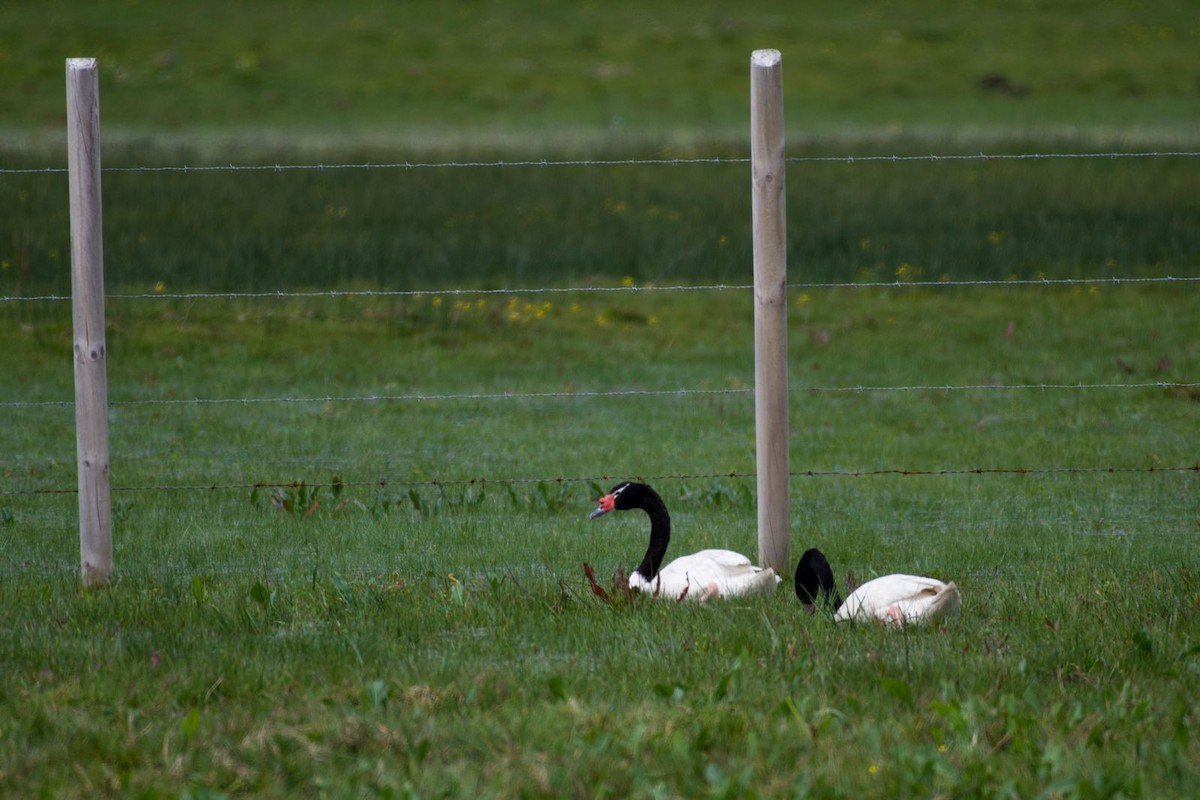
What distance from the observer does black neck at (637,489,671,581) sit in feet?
22.1

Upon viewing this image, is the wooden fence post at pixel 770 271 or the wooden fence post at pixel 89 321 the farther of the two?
the wooden fence post at pixel 770 271

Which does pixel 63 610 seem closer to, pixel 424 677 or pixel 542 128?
pixel 424 677

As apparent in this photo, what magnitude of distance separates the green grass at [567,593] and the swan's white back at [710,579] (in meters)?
0.13

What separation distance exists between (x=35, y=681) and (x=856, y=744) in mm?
3021

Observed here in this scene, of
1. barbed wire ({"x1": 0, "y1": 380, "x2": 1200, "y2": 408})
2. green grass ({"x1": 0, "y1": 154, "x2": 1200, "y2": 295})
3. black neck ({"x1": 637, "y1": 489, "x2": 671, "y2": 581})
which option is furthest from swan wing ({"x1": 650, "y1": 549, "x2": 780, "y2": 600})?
green grass ({"x1": 0, "y1": 154, "x2": 1200, "y2": 295})

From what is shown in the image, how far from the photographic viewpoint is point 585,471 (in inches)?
423

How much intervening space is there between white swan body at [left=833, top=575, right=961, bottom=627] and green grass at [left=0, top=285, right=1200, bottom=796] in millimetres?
137

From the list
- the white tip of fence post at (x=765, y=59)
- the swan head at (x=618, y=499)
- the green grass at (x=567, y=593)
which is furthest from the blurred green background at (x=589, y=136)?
the white tip of fence post at (x=765, y=59)

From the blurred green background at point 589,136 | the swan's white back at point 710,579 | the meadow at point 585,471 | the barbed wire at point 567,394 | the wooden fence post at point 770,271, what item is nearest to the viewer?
the meadow at point 585,471

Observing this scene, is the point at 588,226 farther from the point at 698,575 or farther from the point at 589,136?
the point at 698,575

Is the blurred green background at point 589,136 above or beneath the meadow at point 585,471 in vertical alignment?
above

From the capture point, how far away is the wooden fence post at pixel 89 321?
6.75 metres

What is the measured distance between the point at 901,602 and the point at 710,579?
2.95 ft

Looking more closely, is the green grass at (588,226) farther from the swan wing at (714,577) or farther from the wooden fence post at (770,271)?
the swan wing at (714,577)
